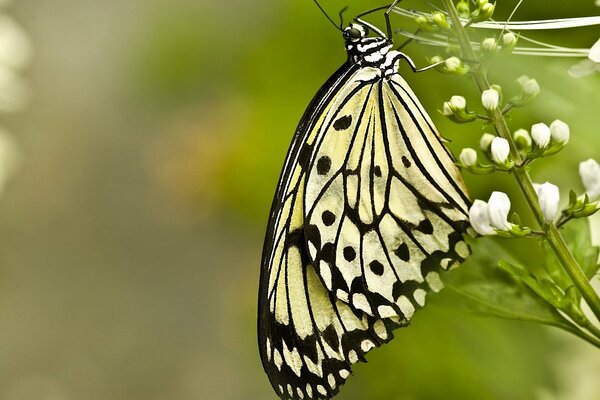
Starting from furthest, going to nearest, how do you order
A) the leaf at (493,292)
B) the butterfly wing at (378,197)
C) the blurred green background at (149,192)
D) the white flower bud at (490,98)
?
the blurred green background at (149,192) < the butterfly wing at (378,197) < the leaf at (493,292) < the white flower bud at (490,98)

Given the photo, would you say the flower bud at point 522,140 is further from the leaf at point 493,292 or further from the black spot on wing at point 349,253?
the black spot on wing at point 349,253

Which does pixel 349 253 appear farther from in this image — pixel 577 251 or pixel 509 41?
pixel 509 41

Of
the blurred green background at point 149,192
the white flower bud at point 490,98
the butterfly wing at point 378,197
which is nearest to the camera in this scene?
the white flower bud at point 490,98

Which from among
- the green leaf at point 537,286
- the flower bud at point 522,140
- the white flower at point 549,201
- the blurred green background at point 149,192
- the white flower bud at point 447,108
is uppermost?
the blurred green background at point 149,192

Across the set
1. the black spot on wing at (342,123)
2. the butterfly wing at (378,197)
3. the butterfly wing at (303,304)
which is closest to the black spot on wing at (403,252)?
the butterfly wing at (378,197)

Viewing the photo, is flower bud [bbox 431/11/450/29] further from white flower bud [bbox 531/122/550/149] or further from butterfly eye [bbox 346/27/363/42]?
butterfly eye [bbox 346/27/363/42]

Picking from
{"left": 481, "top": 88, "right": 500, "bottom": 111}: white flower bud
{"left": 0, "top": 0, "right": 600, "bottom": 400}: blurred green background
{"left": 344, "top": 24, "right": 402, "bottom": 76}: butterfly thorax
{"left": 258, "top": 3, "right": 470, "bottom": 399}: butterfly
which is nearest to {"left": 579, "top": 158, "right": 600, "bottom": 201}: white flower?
{"left": 481, "top": 88, "right": 500, "bottom": 111}: white flower bud

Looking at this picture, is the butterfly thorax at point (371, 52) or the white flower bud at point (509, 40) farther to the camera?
the butterfly thorax at point (371, 52)

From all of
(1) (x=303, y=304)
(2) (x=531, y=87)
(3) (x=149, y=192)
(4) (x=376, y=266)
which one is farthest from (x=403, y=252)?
(3) (x=149, y=192)
